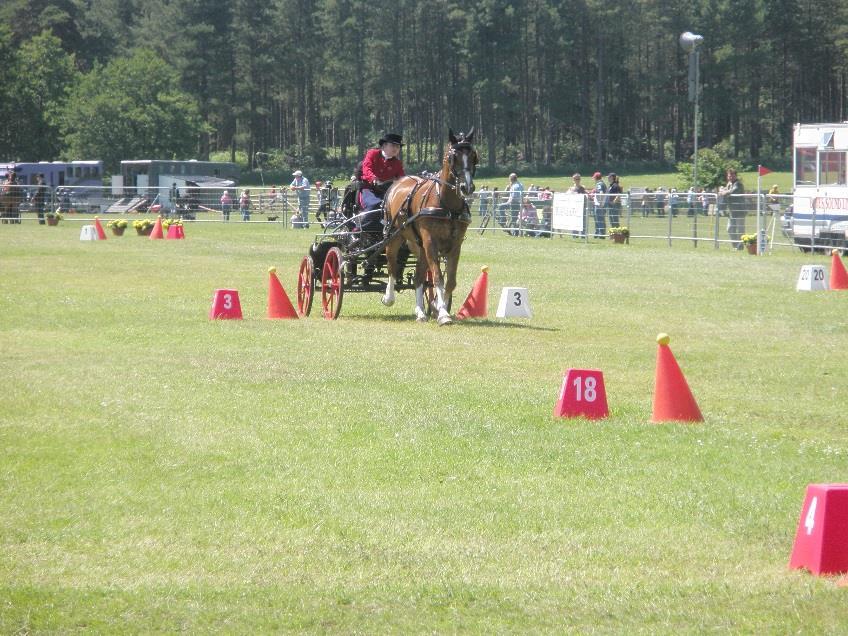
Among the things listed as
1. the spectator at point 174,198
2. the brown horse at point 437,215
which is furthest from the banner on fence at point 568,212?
the brown horse at point 437,215

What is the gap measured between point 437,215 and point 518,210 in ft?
86.4

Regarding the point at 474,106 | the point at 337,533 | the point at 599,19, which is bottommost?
the point at 337,533

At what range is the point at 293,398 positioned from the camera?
11.1 meters

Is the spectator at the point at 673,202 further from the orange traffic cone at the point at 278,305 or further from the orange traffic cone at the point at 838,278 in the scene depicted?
the orange traffic cone at the point at 278,305

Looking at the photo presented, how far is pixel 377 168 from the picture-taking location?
17984mm

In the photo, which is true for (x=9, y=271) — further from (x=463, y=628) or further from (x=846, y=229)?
(x=463, y=628)

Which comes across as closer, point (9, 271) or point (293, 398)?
point (293, 398)

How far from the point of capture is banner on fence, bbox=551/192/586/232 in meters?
38.8

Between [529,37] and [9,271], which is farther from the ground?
[529,37]

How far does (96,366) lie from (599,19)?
91.5 m

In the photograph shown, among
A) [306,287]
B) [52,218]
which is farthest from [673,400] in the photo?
[52,218]

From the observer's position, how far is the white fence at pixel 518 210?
1323 inches

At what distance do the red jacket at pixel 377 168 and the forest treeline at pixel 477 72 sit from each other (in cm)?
7409

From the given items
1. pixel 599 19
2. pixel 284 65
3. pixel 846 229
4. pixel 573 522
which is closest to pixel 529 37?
pixel 599 19
